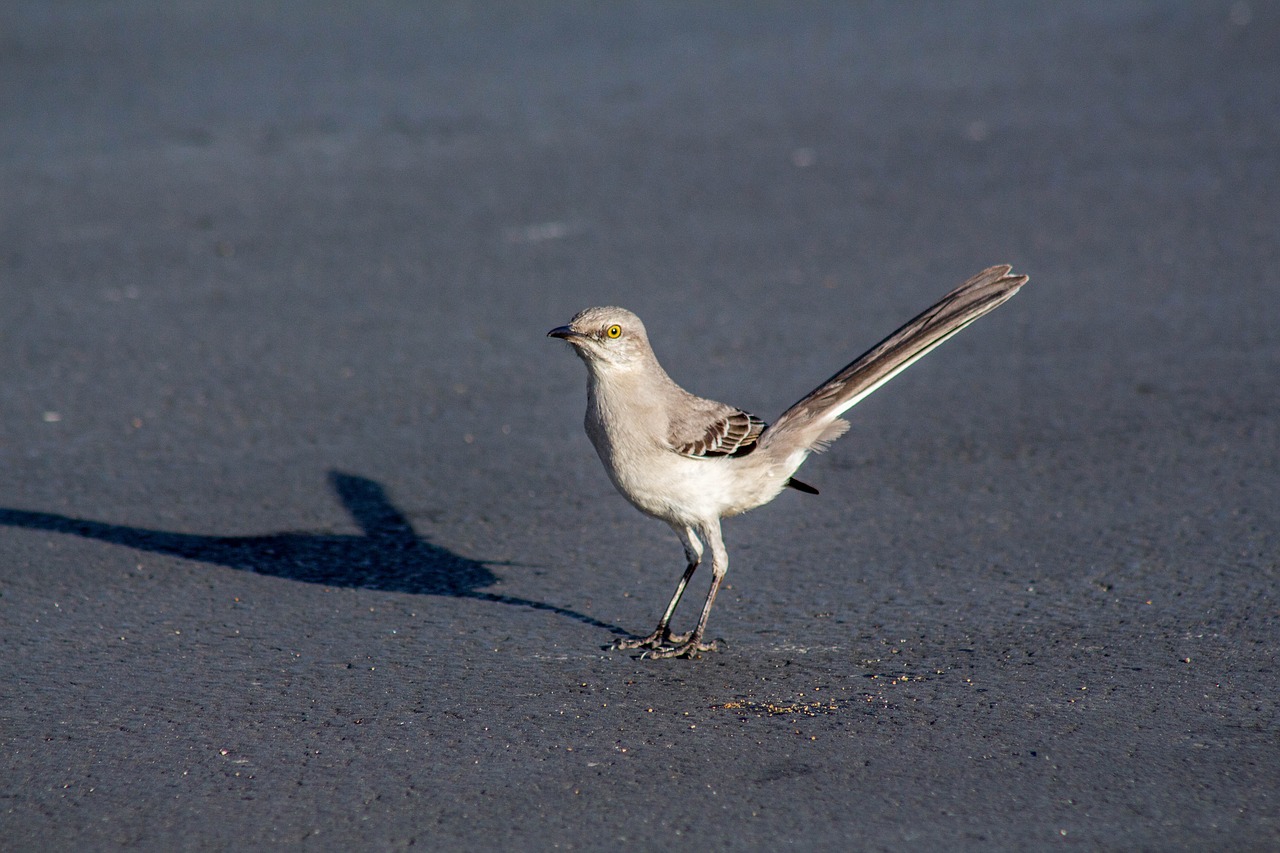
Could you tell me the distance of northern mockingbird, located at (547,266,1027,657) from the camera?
5215 mm

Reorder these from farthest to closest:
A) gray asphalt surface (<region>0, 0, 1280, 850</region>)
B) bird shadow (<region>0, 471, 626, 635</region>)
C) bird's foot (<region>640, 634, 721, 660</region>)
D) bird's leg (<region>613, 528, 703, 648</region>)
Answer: bird shadow (<region>0, 471, 626, 635</region>)
bird's leg (<region>613, 528, 703, 648</region>)
bird's foot (<region>640, 634, 721, 660</region>)
gray asphalt surface (<region>0, 0, 1280, 850</region>)

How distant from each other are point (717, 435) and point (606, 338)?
0.59 meters

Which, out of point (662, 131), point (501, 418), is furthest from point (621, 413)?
point (662, 131)

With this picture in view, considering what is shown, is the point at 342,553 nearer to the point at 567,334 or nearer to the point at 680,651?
the point at 567,334

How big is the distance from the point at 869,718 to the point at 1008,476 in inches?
92.6

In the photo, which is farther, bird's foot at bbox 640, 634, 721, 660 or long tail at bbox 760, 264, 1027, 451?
long tail at bbox 760, 264, 1027, 451

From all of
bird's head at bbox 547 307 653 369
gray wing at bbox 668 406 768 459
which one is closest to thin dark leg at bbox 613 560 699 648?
gray wing at bbox 668 406 768 459

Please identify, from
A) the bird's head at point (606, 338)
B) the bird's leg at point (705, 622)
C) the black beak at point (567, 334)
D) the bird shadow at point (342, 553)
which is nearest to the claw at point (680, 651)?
the bird's leg at point (705, 622)

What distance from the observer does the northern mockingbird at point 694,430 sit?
5.21 metres

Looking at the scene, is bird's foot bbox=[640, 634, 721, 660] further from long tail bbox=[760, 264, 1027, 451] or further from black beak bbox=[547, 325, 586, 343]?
black beak bbox=[547, 325, 586, 343]

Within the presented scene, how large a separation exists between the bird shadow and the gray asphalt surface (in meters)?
0.02

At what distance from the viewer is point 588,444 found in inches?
276

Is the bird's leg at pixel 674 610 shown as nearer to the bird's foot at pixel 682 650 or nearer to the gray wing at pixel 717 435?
the bird's foot at pixel 682 650

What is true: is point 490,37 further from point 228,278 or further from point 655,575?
point 655,575
